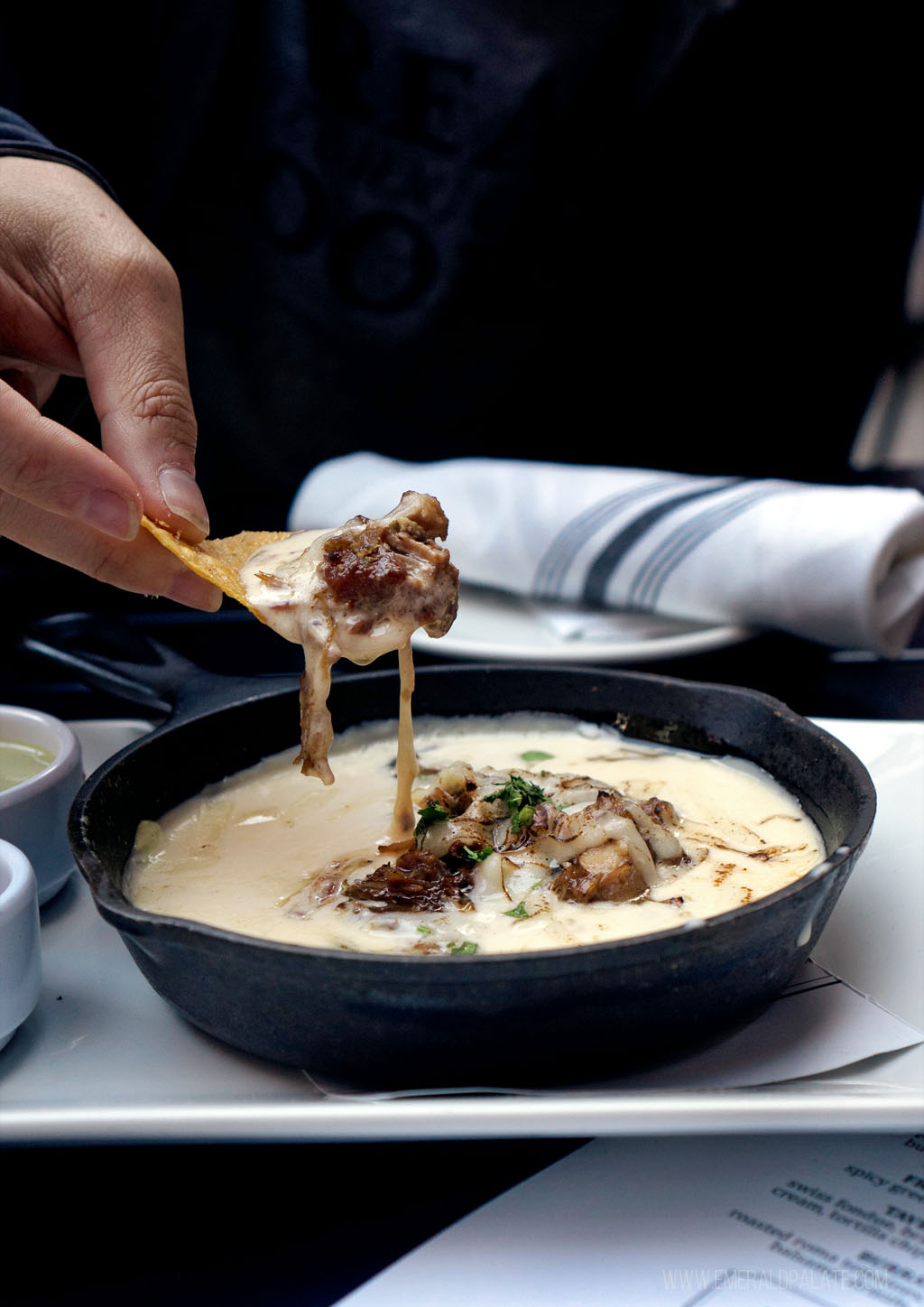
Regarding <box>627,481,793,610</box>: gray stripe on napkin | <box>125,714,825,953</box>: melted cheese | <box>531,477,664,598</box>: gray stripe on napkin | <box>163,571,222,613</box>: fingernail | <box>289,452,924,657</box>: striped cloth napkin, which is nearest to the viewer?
<box>125,714,825,953</box>: melted cheese

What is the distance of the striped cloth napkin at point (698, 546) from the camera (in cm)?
292

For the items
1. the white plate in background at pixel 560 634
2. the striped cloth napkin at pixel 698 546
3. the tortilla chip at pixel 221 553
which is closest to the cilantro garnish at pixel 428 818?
the tortilla chip at pixel 221 553

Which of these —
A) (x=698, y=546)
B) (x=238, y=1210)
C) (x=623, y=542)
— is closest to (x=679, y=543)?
(x=698, y=546)

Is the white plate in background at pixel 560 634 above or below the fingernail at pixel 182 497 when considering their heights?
below

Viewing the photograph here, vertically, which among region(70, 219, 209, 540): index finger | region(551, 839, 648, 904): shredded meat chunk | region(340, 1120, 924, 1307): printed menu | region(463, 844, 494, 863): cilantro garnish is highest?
region(70, 219, 209, 540): index finger

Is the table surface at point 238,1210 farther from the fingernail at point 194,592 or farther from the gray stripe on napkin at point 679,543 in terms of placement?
the gray stripe on napkin at point 679,543

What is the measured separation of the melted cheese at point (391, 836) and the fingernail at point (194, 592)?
373 mm

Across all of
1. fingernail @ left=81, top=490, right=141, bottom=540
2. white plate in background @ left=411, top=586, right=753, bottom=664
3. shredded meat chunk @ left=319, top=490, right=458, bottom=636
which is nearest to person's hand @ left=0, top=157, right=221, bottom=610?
fingernail @ left=81, top=490, right=141, bottom=540

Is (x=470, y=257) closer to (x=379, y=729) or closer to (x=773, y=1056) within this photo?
(x=379, y=729)

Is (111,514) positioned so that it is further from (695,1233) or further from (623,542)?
(623,542)

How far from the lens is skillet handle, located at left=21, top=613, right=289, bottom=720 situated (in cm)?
227

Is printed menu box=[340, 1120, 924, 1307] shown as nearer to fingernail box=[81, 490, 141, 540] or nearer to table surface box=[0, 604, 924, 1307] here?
table surface box=[0, 604, 924, 1307]

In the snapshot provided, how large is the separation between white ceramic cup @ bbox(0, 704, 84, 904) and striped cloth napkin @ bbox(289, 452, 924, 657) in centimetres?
150

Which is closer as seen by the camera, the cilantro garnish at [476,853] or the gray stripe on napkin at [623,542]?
the cilantro garnish at [476,853]
